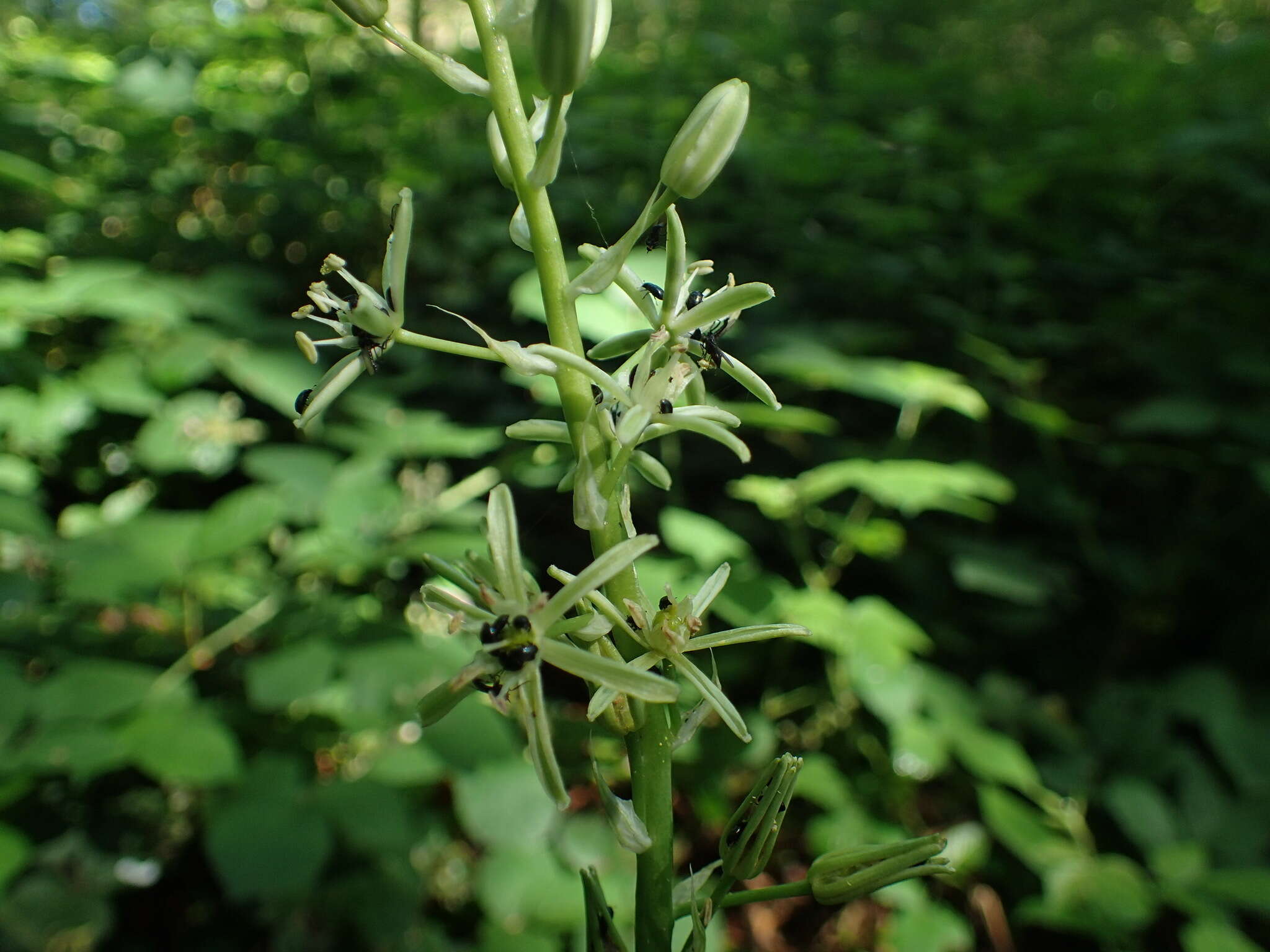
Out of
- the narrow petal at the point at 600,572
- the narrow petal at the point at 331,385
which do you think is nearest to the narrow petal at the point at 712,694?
Answer: the narrow petal at the point at 600,572

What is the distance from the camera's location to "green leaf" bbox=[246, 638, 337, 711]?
1.48 m

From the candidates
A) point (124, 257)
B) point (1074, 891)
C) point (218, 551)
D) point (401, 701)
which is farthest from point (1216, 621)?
point (124, 257)

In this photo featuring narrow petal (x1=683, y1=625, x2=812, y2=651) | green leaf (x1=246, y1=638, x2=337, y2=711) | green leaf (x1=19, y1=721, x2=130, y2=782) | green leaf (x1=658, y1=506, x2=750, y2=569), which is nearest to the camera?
narrow petal (x1=683, y1=625, x2=812, y2=651)

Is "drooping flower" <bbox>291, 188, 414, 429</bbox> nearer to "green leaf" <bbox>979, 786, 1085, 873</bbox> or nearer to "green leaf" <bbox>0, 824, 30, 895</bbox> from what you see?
"green leaf" <bbox>0, 824, 30, 895</bbox>

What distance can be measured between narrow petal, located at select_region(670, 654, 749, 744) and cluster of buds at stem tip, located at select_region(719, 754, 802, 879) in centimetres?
7

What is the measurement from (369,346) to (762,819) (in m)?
0.55

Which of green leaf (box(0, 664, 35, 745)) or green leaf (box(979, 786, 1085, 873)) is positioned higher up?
green leaf (box(0, 664, 35, 745))

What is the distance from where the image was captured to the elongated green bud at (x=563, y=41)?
2.01 feet

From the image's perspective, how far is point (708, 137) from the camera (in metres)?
0.71

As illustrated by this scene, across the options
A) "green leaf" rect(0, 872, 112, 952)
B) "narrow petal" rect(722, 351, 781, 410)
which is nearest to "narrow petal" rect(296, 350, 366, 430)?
"narrow petal" rect(722, 351, 781, 410)

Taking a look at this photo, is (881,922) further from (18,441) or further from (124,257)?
(124,257)

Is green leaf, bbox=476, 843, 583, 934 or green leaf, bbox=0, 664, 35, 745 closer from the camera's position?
green leaf, bbox=0, 664, 35, 745

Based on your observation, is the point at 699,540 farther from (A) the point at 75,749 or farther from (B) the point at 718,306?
(A) the point at 75,749

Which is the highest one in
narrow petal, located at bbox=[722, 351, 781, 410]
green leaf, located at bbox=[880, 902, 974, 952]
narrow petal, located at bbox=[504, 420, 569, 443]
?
narrow petal, located at bbox=[722, 351, 781, 410]
